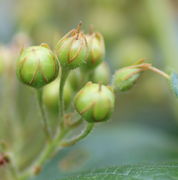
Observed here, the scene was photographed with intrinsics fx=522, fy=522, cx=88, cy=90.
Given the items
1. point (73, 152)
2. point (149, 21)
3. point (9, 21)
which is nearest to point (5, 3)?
point (9, 21)

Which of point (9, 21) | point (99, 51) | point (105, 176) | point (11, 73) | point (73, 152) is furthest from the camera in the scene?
point (9, 21)

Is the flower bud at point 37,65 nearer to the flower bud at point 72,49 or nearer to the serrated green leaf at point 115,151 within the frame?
the flower bud at point 72,49

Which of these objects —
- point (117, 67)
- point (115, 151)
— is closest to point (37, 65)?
point (115, 151)

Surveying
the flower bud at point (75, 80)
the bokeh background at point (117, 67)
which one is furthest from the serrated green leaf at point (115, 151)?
the flower bud at point (75, 80)

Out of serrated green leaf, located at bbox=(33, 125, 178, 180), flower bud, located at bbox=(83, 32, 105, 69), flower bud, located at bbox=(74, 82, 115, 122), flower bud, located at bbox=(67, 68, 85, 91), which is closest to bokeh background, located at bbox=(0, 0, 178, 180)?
serrated green leaf, located at bbox=(33, 125, 178, 180)

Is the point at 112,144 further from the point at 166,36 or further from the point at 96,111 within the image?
the point at 96,111

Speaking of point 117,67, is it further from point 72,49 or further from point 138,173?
point 138,173

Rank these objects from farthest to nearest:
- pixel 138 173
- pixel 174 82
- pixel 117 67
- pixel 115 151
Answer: pixel 117 67 < pixel 115 151 < pixel 174 82 < pixel 138 173
